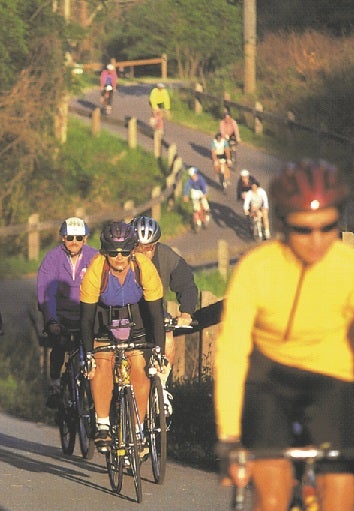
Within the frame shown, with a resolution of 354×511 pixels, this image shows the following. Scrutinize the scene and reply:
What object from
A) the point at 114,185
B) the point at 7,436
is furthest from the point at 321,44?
the point at 7,436

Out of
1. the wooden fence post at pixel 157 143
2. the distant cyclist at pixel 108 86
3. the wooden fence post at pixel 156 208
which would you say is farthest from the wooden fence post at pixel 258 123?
the wooden fence post at pixel 156 208

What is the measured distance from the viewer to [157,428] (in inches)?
393

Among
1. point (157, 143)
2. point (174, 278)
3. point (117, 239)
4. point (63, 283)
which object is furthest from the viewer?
point (157, 143)

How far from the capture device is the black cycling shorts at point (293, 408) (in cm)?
555

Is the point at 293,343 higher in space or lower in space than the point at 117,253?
lower

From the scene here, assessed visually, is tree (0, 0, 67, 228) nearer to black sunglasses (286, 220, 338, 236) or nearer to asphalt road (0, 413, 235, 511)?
asphalt road (0, 413, 235, 511)

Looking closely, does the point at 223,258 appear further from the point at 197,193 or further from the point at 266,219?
the point at 197,193

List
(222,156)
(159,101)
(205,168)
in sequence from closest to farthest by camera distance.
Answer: (222,156)
(205,168)
(159,101)

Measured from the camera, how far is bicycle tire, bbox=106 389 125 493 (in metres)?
9.68

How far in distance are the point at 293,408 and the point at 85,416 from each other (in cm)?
538

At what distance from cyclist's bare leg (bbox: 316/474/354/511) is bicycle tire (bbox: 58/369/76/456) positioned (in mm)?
6024

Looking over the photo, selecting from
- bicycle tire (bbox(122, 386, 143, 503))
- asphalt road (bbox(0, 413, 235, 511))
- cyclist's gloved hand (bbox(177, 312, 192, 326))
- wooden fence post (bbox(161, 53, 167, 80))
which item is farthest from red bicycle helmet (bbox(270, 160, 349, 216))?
wooden fence post (bbox(161, 53, 167, 80))

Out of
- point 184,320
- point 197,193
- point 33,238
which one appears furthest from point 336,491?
point 197,193

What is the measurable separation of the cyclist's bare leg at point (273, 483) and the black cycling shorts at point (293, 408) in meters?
0.10
